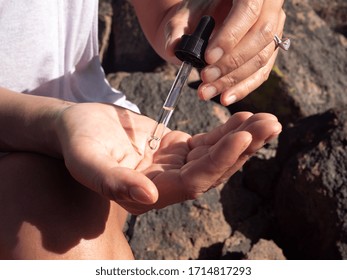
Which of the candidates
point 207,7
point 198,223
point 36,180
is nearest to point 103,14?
point 198,223

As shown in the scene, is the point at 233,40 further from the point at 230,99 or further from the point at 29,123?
the point at 29,123

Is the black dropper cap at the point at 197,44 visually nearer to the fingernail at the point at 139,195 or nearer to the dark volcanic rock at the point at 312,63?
the fingernail at the point at 139,195

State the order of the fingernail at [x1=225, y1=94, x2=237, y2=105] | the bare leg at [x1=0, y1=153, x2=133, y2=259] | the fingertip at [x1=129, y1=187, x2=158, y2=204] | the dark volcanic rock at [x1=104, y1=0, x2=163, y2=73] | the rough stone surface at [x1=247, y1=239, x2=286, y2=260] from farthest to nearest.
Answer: the dark volcanic rock at [x1=104, y1=0, x2=163, y2=73] → the rough stone surface at [x1=247, y1=239, x2=286, y2=260] → the fingernail at [x1=225, y1=94, x2=237, y2=105] → the bare leg at [x1=0, y1=153, x2=133, y2=259] → the fingertip at [x1=129, y1=187, x2=158, y2=204]

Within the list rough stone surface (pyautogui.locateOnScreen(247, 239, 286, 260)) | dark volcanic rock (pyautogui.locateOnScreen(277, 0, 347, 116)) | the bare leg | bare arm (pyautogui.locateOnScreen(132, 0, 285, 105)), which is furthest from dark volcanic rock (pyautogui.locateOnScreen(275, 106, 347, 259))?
the bare leg

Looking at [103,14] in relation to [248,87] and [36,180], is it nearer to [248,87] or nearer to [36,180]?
[248,87]

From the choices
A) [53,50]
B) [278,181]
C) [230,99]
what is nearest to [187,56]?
[230,99]

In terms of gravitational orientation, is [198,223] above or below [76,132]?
below

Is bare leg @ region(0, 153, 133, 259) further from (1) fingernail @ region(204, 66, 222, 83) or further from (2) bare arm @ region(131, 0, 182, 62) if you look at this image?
(2) bare arm @ region(131, 0, 182, 62)
